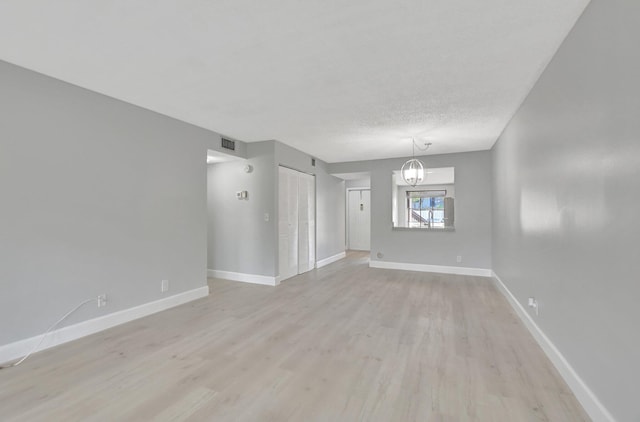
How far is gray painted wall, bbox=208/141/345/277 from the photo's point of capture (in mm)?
4832

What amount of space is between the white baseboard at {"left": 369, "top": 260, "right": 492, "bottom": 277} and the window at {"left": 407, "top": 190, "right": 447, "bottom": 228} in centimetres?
368

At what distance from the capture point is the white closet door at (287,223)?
16.5ft

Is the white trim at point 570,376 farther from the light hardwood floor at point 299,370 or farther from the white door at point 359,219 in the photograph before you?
the white door at point 359,219

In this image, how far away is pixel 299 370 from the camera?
7.18ft

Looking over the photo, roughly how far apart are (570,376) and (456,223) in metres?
4.11

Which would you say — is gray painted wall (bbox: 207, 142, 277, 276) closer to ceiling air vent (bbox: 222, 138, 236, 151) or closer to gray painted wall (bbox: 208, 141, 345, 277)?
gray painted wall (bbox: 208, 141, 345, 277)

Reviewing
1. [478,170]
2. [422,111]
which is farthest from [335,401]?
[478,170]

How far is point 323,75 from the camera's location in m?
2.53

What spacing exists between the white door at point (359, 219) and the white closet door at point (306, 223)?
353 cm

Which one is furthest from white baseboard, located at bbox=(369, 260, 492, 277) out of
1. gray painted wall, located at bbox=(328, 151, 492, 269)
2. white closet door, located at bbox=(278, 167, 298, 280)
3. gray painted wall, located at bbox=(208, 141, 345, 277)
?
gray painted wall, located at bbox=(208, 141, 345, 277)

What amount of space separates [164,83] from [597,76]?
3346 millimetres

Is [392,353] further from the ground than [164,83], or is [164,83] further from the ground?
[164,83]

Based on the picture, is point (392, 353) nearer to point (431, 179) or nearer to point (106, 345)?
point (106, 345)

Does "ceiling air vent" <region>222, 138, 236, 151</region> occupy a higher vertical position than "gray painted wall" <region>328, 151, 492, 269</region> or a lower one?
higher
